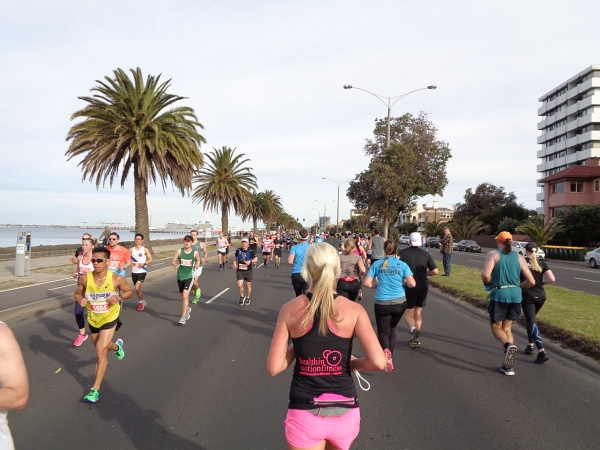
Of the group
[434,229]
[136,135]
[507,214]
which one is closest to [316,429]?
[136,135]

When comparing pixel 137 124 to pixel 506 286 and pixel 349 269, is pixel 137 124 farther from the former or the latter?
pixel 506 286

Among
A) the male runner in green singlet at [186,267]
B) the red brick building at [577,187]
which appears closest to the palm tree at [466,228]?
the red brick building at [577,187]

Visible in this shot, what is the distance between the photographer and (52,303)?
11656 mm

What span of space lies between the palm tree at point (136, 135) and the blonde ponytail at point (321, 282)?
67.2ft

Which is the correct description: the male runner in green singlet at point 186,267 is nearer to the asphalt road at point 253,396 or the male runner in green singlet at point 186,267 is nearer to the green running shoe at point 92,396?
the asphalt road at point 253,396

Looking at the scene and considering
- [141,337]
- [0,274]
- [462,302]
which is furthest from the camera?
[0,274]

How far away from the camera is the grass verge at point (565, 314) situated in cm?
772

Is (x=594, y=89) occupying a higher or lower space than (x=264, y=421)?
higher

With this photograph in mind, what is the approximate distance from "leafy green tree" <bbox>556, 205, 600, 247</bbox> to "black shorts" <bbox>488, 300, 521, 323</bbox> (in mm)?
41460

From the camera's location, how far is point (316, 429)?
2580mm

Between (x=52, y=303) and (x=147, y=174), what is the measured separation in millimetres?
13319

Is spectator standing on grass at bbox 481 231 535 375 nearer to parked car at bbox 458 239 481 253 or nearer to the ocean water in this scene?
the ocean water

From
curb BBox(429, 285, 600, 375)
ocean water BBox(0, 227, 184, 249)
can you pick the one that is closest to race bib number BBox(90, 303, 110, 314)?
curb BBox(429, 285, 600, 375)

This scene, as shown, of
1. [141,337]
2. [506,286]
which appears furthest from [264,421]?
[141,337]
